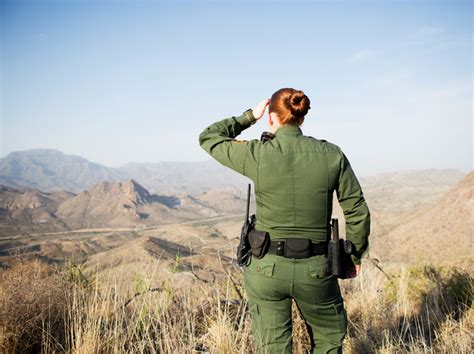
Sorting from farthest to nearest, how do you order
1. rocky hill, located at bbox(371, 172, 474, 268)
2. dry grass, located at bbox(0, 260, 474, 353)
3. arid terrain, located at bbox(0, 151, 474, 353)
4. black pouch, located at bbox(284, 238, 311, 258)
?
rocky hill, located at bbox(371, 172, 474, 268), arid terrain, located at bbox(0, 151, 474, 353), dry grass, located at bbox(0, 260, 474, 353), black pouch, located at bbox(284, 238, 311, 258)

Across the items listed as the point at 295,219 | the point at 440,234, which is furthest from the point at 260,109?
the point at 440,234

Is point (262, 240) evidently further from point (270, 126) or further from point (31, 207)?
point (31, 207)

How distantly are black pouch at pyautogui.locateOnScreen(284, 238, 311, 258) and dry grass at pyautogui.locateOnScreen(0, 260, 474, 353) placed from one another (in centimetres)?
100

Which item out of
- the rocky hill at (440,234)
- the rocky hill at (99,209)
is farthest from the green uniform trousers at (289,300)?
the rocky hill at (99,209)

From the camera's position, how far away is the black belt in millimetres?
2061

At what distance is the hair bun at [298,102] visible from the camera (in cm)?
212

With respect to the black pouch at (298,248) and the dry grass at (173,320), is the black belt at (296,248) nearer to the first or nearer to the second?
the black pouch at (298,248)

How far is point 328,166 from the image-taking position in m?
2.08

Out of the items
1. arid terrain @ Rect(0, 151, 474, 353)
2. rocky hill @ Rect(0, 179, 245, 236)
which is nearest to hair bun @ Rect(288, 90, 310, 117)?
arid terrain @ Rect(0, 151, 474, 353)

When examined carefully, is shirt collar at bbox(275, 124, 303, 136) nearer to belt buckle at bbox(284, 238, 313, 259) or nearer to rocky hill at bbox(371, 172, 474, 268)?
belt buckle at bbox(284, 238, 313, 259)

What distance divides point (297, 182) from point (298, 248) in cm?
41

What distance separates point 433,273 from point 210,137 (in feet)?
16.2

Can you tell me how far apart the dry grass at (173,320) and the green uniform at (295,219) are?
62cm

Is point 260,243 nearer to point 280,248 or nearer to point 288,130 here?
point 280,248
